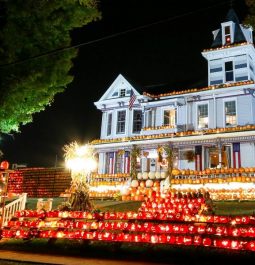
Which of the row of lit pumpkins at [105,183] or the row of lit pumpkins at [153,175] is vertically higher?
the row of lit pumpkins at [153,175]

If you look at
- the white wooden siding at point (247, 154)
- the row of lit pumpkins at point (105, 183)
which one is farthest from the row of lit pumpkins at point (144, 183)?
the white wooden siding at point (247, 154)

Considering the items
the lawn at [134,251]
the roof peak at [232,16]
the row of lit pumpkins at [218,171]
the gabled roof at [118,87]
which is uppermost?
the roof peak at [232,16]

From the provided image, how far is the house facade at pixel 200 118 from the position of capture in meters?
23.8

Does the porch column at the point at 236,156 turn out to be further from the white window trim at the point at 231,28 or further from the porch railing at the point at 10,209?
the porch railing at the point at 10,209

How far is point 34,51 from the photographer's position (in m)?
12.0

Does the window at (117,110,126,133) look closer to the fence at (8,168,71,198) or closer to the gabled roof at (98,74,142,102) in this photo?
the gabled roof at (98,74,142,102)

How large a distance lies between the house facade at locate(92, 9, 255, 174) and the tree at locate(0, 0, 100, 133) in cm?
1299

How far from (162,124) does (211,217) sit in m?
18.0

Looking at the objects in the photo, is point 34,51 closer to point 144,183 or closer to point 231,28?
point 144,183

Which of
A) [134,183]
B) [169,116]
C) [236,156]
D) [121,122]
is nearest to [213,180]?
[236,156]

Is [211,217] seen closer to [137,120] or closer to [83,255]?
[83,255]

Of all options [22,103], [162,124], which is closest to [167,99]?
[162,124]

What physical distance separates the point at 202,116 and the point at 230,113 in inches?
86.3

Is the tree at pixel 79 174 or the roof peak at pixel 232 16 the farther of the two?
the roof peak at pixel 232 16
